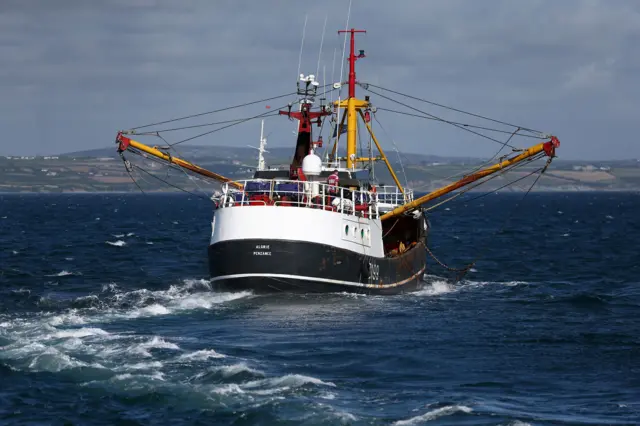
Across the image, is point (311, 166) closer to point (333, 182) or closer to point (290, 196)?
point (333, 182)

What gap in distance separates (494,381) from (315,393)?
5.77 metres

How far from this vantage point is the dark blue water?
88.7 feet

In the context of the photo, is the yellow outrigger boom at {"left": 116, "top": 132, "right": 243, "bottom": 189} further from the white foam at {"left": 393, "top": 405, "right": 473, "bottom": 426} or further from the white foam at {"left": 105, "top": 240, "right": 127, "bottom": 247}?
the white foam at {"left": 105, "top": 240, "right": 127, "bottom": 247}

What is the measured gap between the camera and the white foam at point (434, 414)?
83.8 ft

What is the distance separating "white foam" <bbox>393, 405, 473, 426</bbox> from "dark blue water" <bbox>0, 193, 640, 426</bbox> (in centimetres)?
6

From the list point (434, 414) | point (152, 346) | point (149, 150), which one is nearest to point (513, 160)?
point (149, 150)

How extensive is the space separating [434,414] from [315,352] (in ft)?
28.7

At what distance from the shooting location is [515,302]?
49625 millimetres

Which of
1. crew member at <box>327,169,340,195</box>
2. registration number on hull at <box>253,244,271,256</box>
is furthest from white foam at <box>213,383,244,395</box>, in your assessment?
crew member at <box>327,169,340,195</box>

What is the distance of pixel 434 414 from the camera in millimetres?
26234

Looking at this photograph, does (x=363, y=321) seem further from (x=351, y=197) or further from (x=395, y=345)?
(x=351, y=197)

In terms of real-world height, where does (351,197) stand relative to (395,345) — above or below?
above

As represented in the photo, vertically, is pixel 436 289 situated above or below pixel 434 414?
below

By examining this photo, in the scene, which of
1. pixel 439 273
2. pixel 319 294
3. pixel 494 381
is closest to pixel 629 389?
pixel 494 381
